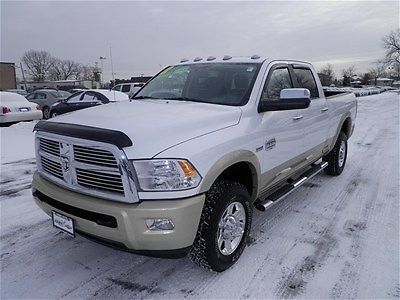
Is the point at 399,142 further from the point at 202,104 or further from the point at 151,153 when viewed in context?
the point at 151,153

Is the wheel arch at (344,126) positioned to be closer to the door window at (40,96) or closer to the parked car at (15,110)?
the parked car at (15,110)

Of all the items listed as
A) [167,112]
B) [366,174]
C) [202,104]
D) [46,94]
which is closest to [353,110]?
[366,174]

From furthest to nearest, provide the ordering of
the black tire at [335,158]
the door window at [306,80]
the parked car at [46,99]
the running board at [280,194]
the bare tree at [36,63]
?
the bare tree at [36,63]
the parked car at [46,99]
the black tire at [335,158]
the door window at [306,80]
the running board at [280,194]

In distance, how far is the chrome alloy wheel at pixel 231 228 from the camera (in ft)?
10.3

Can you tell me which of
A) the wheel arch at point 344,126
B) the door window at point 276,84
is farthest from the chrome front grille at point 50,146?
the wheel arch at point 344,126

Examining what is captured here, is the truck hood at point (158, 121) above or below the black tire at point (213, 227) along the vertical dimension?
above

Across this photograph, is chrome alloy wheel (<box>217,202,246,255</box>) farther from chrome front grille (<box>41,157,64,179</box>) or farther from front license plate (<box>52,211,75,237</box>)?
chrome front grille (<box>41,157,64,179</box>)

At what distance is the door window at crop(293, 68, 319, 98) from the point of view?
4711mm

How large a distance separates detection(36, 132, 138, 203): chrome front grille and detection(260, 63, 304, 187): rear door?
153 centimetres

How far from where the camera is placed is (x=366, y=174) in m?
6.38

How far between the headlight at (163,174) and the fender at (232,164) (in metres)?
0.18

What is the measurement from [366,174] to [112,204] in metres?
5.15

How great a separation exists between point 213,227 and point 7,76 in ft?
254

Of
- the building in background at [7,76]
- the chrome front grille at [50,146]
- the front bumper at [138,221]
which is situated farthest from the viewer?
the building in background at [7,76]
